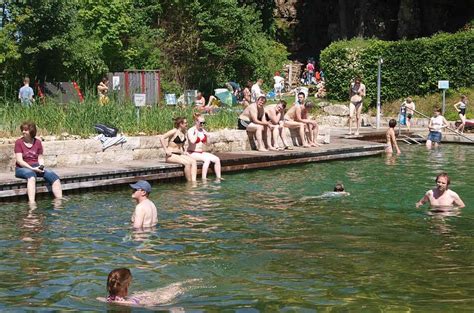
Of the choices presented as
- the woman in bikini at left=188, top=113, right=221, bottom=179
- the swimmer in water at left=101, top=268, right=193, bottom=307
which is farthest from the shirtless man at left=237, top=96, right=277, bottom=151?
the swimmer in water at left=101, top=268, right=193, bottom=307

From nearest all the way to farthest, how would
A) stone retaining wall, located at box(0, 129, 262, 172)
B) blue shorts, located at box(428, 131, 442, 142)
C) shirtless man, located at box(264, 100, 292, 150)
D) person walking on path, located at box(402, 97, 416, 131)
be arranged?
1. stone retaining wall, located at box(0, 129, 262, 172)
2. shirtless man, located at box(264, 100, 292, 150)
3. blue shorts, located at box(428, 131, 442, 142)
4. person walking on path, located at box(402, 97, 416, 131)

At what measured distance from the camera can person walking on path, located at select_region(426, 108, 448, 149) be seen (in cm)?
2603

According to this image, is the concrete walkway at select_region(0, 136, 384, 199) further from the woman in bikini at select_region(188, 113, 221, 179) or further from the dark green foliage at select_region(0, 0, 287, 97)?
the dark green foliage at select_region(0, 0, 287, 97)

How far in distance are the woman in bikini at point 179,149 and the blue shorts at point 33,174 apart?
127 inches

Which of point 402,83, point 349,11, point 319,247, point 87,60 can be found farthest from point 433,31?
point 319,247

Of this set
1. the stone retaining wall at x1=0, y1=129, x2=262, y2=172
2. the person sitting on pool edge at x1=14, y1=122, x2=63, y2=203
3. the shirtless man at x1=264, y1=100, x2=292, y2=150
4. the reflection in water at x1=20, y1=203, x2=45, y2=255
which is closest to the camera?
the reflection in water at x1=20, y1=203, x2=45, y2=255

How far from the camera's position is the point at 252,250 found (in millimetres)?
10859

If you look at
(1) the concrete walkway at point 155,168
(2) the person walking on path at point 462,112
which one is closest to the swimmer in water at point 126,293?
(1) the concrete walkway at point 155,168

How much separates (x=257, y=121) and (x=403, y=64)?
17193 mm

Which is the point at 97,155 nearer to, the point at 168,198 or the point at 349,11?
the point at 168,198

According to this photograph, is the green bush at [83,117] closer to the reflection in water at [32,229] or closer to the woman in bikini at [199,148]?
the woman in bikini at [199,148]

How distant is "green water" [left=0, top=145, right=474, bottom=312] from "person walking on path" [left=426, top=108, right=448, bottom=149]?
30.2ft

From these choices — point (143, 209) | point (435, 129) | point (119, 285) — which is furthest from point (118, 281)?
point (435, 129)

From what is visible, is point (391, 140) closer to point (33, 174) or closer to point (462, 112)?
point (462, 112)
